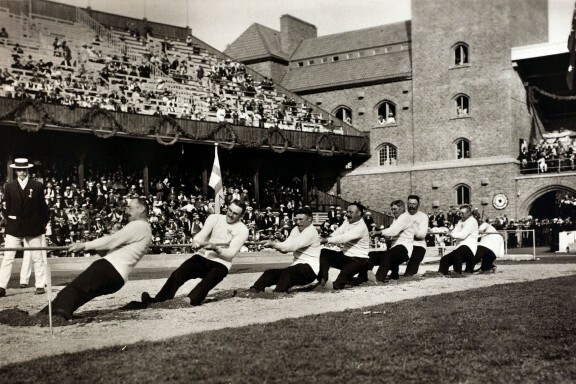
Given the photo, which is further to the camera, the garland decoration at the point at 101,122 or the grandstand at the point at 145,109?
the garland decoration at the point at 101,122

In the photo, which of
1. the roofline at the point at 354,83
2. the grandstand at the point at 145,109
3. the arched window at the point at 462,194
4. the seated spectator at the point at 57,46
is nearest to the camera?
the grandstand at the point at 145,109

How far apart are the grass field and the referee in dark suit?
547 centimetres

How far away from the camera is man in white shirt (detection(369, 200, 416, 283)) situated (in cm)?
1502

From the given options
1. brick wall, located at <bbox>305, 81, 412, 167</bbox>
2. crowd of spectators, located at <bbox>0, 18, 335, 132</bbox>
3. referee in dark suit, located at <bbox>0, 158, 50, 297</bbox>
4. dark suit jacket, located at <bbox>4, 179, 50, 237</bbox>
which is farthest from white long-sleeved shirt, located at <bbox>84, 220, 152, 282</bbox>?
brick wall, located at <bbox>305, 81, 412, 167</bbox>

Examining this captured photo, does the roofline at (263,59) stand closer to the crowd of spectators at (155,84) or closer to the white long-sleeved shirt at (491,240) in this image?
the crowd of spectators at (155,84)

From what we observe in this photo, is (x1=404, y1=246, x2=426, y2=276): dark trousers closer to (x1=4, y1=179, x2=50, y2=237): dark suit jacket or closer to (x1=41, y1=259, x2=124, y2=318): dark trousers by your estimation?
(x1=4, y1=179, x2=50, y2=237): dark suit jacket

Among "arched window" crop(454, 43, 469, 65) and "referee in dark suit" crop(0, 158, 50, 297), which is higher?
"arched window" crop(454, 43, 469, 65)

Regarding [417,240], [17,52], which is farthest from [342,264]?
[17,52]

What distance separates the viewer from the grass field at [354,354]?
19.6ft

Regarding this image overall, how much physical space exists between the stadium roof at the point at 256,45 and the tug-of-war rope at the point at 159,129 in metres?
12.7

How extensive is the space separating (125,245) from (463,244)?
357 inches

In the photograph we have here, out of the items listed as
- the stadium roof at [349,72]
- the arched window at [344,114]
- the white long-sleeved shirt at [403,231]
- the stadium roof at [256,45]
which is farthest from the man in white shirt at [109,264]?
the stadium roof at [256,45]

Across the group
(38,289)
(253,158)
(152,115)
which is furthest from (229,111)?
(38,289)

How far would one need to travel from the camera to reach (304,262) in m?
13.0
